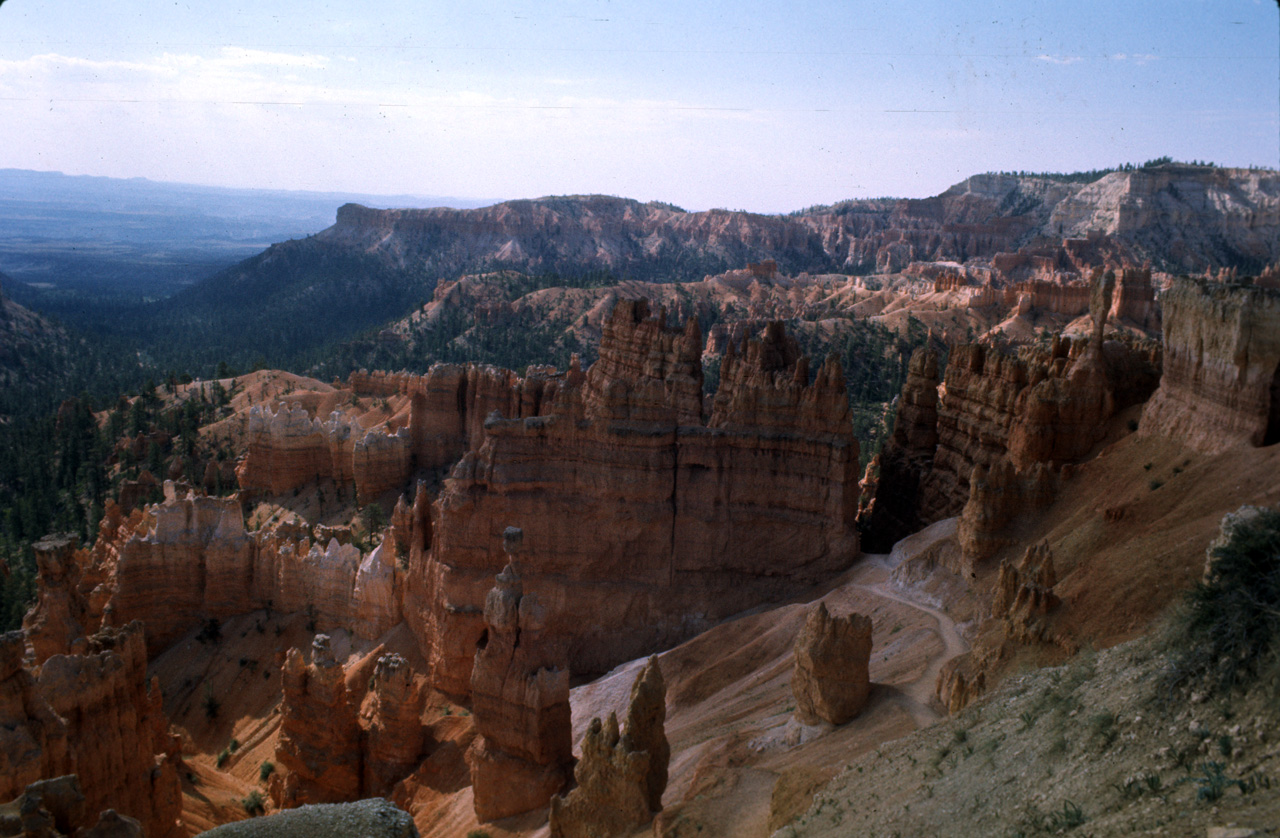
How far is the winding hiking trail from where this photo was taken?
1892 cm

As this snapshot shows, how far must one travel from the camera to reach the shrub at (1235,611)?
9.54m

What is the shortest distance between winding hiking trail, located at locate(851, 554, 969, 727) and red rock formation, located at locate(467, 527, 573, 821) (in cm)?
873

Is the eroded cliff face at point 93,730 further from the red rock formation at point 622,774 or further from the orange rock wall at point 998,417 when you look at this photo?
the orange rock wall at point 998,417

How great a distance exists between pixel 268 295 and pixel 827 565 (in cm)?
17487

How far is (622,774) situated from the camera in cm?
1812

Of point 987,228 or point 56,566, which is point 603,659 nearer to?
point 56,566

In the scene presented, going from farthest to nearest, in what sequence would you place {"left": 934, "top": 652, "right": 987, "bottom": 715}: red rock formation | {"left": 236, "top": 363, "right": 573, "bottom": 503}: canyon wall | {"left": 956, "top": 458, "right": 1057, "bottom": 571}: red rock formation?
{"left": 236, "top": 363, "right": 573, "bottom": 503}: canyon wall
{"left": 956, "top": 458, "right": 1057, "bottom": 571}: red rock formation
{"left": 934, "top": 652, "right": 987, "bottom": 715}: red rock formation

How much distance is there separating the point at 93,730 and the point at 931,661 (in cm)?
1941

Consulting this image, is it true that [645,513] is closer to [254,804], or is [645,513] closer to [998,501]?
[998,501]

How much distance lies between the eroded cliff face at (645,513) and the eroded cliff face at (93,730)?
9.98m

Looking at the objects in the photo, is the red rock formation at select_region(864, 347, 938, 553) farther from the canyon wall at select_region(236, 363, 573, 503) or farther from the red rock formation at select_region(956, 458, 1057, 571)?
the canyon wall at select_region(236, 363, 573, 503)

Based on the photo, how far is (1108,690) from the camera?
11484mm

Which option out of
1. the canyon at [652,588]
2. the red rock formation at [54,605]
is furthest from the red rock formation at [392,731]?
the red rock formation at [54,605]

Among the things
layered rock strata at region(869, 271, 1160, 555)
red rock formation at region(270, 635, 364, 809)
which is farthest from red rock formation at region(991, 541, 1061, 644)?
red rock formation at region(270, 635, 364, 809)
